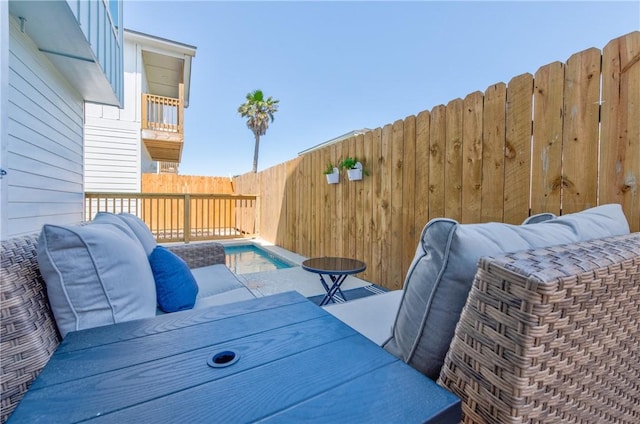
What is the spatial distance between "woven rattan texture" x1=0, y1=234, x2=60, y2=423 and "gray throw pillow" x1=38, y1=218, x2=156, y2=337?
0.04 metres

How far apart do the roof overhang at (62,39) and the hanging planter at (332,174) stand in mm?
2824

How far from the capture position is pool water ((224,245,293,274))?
462 cm

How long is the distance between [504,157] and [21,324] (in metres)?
2.59

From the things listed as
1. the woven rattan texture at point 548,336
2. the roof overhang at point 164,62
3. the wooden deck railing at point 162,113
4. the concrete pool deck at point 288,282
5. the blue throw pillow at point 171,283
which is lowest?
the concrete pool deck at point 288,282

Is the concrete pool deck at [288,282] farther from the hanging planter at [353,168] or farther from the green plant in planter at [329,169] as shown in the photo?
the green plant in planter at [329,169]

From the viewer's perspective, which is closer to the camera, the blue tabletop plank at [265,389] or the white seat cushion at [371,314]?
the blue tabletop plank at [265,389]

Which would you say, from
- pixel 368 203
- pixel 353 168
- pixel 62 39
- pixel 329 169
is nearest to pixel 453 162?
pixel 368 203

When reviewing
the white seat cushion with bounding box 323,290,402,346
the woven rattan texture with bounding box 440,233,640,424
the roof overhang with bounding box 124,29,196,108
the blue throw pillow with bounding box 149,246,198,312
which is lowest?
the white seat cushion with bounding box 323,290,402,346

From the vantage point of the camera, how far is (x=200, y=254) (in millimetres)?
2666

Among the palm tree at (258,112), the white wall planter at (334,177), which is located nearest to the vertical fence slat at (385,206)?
the white wall planter at (334,177)

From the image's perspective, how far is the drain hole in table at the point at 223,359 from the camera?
74cm

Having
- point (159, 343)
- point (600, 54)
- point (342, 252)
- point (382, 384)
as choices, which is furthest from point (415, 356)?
point (342, 252)

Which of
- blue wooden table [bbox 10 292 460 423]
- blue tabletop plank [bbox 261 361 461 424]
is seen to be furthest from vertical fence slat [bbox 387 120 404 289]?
blue tabletop plank [bbox 261 361 461 424]

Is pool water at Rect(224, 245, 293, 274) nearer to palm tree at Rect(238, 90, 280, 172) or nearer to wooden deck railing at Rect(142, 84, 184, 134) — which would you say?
wooden deck railing at Rect(142, 84, 184, 134)
